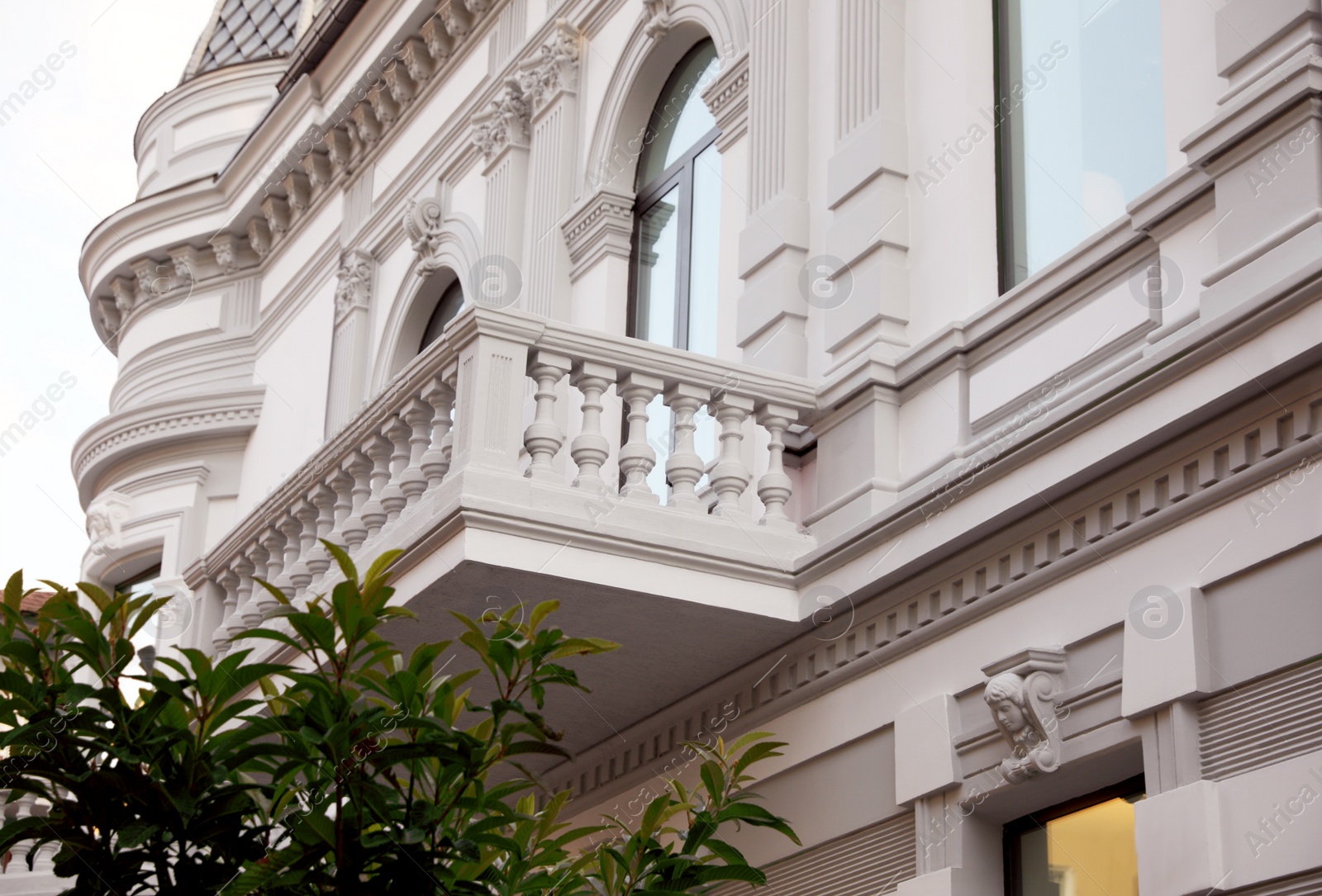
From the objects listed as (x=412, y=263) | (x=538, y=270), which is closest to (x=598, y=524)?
(x=538, y=270)

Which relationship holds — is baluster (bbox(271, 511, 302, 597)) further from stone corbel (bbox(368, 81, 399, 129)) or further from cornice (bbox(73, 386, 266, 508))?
cornice (bbox(73, 386, 266, 508))

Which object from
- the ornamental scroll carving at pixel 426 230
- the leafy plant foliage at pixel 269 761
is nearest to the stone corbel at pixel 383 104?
the ornamental scroll carving at pixel 426 230

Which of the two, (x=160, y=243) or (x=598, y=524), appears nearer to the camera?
(x=598, y=524)

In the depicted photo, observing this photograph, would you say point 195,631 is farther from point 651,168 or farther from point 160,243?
point 160,243

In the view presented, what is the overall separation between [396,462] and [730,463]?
1.91 metres

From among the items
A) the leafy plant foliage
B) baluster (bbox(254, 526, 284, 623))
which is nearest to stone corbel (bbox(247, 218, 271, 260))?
baluster (bbox(254, 526, 284, 623))

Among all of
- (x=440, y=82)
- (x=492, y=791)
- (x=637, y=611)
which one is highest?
(x=440, y=82)

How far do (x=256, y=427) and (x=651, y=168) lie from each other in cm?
802

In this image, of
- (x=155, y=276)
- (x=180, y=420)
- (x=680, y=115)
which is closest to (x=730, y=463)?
(x=680, y=115)

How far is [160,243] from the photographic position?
20.6 m

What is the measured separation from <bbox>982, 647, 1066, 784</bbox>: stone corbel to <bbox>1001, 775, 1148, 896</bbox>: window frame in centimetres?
31

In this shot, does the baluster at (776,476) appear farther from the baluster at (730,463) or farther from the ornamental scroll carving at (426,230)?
the ornamental scroll carving at (426,230)

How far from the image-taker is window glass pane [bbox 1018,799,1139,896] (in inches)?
282

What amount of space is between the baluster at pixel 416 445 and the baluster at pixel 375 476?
0.32 m
